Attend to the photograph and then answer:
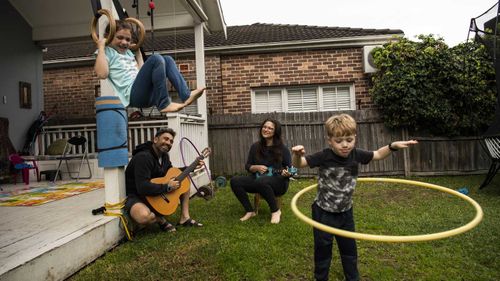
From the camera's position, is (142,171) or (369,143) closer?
(142,171)

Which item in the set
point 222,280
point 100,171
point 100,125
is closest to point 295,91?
point 100,171

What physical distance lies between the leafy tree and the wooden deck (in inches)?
267

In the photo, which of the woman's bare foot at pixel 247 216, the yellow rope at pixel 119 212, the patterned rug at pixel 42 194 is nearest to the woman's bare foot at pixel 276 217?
the woman's bare foot at pixel 247 216

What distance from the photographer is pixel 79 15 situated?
7684 mm

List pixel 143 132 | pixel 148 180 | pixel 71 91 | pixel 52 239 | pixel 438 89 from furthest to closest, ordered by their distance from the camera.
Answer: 1. pixel 71 91
2. pixel 438 89
3. pixel 143 132
4. pixel 148 180
5. pixel 52 239

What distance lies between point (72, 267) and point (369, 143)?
7.33 metres

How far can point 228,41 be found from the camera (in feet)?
32.7

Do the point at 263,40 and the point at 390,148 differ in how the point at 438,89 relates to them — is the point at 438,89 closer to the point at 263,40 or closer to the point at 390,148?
the point at 263,40

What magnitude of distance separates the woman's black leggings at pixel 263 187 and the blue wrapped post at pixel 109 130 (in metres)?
1.67

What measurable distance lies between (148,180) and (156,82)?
4.08 feet

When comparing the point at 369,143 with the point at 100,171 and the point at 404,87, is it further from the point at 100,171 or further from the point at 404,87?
the point at 100,171

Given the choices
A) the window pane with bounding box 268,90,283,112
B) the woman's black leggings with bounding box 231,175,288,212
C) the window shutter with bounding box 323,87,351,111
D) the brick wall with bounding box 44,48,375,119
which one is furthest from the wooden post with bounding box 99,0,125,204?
the window shutter with bounding box 323,87,351,111

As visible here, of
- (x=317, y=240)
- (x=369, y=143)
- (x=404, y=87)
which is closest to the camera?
(x=317, y=240)

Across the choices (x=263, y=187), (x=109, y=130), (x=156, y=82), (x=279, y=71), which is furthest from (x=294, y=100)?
(x=156, y=82)
